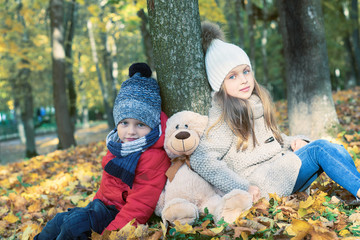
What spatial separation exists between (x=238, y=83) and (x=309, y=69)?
8.20ft

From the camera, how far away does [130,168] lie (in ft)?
7.50

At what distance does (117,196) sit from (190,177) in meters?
0.61

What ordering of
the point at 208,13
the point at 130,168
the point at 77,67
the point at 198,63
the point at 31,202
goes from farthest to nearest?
the point at 77,67 < the point at 208,13 < the point at 31,202 < the point at 198,63 < the point at 130,168

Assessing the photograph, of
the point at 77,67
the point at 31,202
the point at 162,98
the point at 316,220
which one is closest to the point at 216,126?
the point at 162,98

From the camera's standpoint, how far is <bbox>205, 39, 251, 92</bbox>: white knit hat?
8.09 ft

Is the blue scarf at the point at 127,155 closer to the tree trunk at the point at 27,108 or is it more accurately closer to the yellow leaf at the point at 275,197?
the yellow leaf at the point at 275,197

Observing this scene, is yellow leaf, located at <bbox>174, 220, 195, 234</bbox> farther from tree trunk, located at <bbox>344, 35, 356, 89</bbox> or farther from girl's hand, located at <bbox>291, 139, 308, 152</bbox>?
tree trunk, located at <bbox>344, 35, 356, 89</bbox>

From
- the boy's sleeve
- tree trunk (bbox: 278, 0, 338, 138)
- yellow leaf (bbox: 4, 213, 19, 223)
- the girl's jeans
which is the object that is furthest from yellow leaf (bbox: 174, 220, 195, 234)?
tree trunk (bbox: 278, 0, 338, 138)

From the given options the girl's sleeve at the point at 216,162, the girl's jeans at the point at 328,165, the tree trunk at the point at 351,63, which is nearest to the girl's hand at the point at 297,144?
the girl's jeans at the point at 328,165

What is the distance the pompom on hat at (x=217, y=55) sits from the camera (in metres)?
2.47

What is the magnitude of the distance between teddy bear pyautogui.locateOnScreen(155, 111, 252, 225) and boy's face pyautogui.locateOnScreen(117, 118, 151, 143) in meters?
0.20

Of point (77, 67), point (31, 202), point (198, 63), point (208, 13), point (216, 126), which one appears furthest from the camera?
point (77, 67)

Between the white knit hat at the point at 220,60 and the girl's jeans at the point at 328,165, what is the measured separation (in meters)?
0.85

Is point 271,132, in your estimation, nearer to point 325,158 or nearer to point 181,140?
point 325,158
